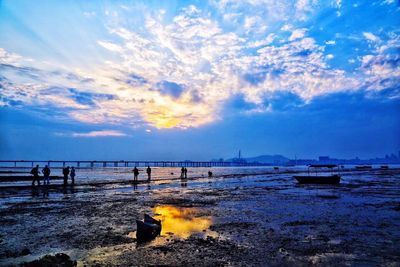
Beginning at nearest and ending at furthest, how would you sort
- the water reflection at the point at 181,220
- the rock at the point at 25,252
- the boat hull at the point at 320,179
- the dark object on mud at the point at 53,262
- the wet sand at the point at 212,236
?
the dark object on mud at the point at 53,262 → the wet sand at the point at 212,236 → the rock at the point at 25,252 → the water reflection at the point at 181,220 → the boat hull at the point at 320,179

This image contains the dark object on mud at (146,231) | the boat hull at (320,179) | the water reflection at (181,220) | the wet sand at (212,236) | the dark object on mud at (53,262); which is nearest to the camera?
the dark object on mud at (53,262)

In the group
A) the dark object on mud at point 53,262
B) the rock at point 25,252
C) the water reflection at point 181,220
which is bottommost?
the water reflection at point 181,220

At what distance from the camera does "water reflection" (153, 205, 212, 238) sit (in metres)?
12.5

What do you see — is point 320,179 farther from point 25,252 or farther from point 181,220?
point 25,252

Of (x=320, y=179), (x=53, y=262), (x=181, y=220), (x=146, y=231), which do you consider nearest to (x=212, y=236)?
(x=146, y=231)

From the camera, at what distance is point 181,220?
1495 centimetres

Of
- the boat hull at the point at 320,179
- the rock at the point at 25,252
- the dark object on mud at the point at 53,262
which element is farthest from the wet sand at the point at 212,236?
the boat hull at the point at 320,179

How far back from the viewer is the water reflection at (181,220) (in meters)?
12.5

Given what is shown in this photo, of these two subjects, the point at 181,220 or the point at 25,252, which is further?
the point at 181,220

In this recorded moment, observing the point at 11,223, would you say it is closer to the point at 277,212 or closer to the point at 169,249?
the point at 169,249

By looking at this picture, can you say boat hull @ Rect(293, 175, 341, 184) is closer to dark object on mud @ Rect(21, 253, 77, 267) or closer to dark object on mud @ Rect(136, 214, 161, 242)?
dark object on mud @ Rect(136, 214, 161, 242)

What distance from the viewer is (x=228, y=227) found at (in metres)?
13.2

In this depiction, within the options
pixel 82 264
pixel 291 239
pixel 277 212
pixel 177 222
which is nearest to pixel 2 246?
pixel 82 264

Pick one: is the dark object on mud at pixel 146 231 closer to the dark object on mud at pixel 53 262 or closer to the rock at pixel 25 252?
the dark object on mud at pixel 53 262
